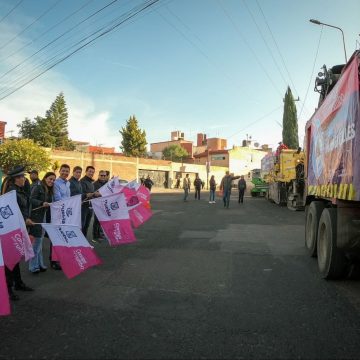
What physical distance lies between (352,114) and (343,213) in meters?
1.53

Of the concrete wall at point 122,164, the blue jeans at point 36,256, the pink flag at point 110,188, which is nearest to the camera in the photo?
the blue jeans at point 36,256

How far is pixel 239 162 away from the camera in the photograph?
7581 cm

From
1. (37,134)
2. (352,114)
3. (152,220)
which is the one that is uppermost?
(37,134)

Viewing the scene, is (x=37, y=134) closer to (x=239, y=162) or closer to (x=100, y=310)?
(x=239, y=162)

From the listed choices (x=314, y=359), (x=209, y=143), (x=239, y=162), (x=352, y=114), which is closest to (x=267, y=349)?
(x=314, y=359)

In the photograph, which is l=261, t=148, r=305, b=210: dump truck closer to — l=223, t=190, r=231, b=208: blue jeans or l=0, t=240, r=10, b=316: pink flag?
l=223, t=190, r=231, b=208: blue jeans

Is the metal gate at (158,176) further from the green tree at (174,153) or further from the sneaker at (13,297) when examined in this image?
the sneaker at (13,297)

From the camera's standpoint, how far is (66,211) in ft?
22.3

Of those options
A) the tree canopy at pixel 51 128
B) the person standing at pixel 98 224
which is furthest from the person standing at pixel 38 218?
the tree canopy at pixel 51 128

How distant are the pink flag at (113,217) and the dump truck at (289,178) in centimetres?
1143

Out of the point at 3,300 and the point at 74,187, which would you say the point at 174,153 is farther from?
the point at 3,300

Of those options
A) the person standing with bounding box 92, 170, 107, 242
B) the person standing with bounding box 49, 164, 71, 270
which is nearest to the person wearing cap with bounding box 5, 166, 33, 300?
the person standing with bounding box 49, 164, 71, 270

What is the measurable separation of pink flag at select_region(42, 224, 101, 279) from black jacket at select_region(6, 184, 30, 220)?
49 centimetres

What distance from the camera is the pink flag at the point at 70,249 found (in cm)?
562
